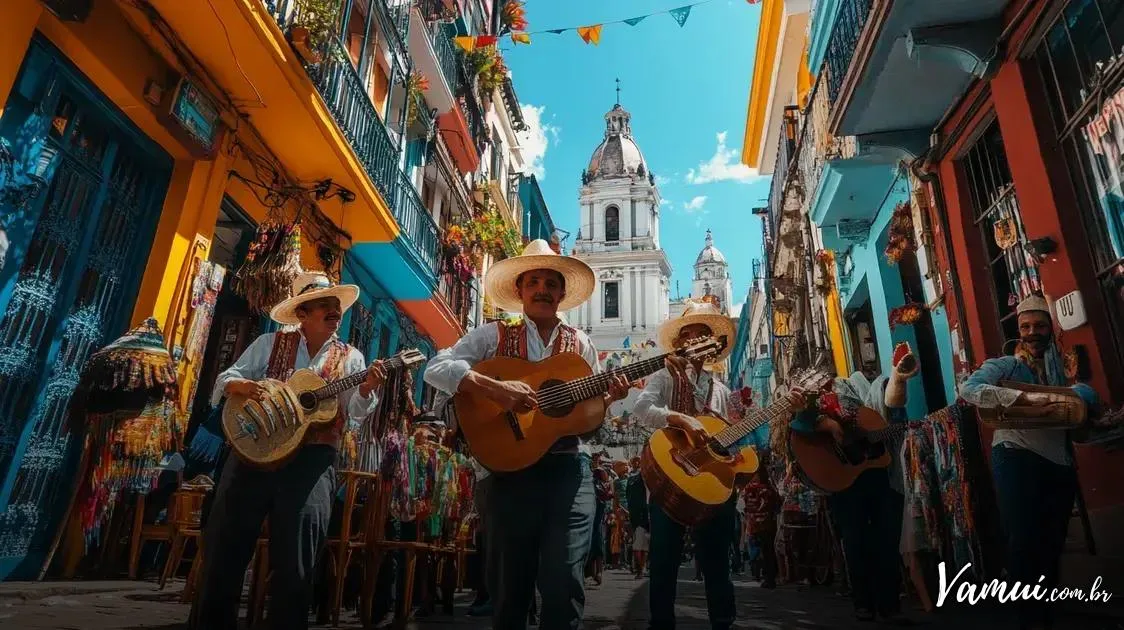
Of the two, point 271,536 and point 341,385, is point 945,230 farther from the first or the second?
point 271,536

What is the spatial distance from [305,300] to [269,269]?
3702 mm

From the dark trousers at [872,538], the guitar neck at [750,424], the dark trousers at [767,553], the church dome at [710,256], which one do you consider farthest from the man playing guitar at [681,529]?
the church dome at [710,256]

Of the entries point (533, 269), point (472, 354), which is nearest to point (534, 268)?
point (533, 269)

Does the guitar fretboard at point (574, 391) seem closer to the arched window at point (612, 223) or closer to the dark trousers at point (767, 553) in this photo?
the dark trousers at point (767, 553)

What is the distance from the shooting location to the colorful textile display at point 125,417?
16.1ft

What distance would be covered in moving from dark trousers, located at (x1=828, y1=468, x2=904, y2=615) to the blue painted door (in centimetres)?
650

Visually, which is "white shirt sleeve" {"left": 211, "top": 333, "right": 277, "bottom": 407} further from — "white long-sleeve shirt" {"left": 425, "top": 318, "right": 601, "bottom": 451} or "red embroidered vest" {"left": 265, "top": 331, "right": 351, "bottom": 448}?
"white long-sleeve shirt" {"left": 425, "top": 318, "right": 601, "bottom": 451}

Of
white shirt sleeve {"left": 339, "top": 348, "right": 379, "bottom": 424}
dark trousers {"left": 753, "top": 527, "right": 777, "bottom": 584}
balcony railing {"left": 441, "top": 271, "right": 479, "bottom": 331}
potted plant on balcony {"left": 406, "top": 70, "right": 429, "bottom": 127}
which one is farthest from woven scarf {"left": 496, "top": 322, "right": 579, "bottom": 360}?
balcony railing {"left": 441, "top": 271, "right": 479, "bottom": 331}

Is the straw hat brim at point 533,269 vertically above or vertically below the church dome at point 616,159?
below

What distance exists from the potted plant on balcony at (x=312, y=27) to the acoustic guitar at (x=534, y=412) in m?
5.89

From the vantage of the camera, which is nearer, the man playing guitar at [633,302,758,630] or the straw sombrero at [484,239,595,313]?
the straw sombrero at [484,239,595,313]

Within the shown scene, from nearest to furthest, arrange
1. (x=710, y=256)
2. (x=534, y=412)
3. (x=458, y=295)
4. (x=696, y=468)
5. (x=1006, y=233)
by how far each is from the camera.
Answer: (x=534, y=412) → (x=696, y=468) → (x=1006, y=233) → (x=458, y=295) → (x=710, y=256)

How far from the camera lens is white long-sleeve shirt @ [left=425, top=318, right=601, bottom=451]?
9.18ft

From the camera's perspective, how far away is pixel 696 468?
145 inches
